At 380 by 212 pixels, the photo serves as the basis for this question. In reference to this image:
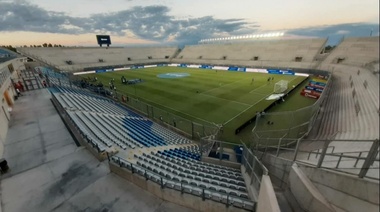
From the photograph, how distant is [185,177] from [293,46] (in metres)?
59.6

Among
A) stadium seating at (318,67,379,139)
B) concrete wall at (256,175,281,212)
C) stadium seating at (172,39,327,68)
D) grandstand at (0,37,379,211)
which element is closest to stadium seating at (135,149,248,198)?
grandstand at (0,37,379,211)

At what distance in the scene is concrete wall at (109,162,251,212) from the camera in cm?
607

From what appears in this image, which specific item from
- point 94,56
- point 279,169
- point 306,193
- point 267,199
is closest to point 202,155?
point 279,169

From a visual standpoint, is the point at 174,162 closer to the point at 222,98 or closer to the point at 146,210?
the point at 146,210

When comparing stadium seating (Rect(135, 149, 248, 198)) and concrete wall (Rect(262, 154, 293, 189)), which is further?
concrete wall (Rect(262, 154, 293, 189))

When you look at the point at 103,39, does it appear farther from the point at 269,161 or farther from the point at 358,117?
the point at 358,117

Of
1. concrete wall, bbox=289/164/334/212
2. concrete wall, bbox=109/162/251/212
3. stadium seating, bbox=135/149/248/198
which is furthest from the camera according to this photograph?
stadium seating, bbox=135/149/248/198

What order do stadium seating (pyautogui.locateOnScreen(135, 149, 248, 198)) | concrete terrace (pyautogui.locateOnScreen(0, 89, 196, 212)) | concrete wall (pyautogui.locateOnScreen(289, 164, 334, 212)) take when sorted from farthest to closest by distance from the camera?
stadium seating (pyautogui.locateOnScreen(135, 149, 248, 198)) < concrete terrace (pyautogui.locateOnScreen(0, 89, 196, 212)) < concrete wall (pyautogui.locateOnScreen(289, 164, 334, 212))

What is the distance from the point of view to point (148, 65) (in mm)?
67188

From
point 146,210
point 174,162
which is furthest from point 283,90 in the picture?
point 146,210

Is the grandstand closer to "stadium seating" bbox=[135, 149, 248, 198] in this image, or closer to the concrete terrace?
"stadium seating" bbox=[135, 149, 248, 198]

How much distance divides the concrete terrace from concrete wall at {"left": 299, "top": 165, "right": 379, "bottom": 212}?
4427mm

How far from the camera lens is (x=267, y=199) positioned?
15.6 feet

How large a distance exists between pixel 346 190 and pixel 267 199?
2.02 metres
